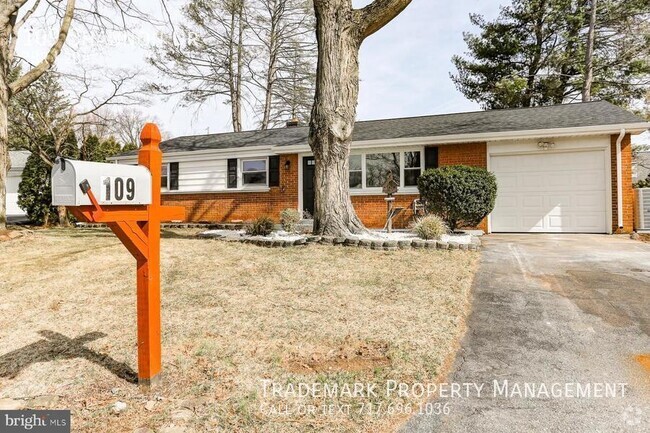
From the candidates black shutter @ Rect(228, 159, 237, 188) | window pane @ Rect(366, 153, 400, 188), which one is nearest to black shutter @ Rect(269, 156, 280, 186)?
black shutter @ Rect(228, 159, 237, 188)

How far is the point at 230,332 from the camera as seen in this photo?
333 centimetres

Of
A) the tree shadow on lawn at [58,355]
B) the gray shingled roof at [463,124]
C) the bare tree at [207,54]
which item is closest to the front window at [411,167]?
the gray shingled roof at [463,124]

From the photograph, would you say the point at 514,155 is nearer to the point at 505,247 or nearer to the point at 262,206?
the point at 505,247

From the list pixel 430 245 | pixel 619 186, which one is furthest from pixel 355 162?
pixel 619 186

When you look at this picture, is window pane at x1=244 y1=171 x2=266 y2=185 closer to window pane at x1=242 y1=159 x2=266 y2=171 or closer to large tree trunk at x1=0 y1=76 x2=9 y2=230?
window pane at x1=242 y1=159 x2=266 y2=171

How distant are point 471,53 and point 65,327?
21.6m

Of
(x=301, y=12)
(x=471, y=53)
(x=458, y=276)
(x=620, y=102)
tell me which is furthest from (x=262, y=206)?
(x=620, y=102)

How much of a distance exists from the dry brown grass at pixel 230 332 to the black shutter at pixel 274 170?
304 inches

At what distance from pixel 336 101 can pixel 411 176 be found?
477 centimetres

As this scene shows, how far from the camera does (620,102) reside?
1739cm

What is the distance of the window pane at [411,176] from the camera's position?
11750 millimetres

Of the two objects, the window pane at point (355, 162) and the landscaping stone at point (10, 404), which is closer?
the landscaping stone at point (10, 404)

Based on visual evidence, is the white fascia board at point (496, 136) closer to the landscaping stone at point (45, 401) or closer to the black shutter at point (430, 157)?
the black shutter at point (430, 157)

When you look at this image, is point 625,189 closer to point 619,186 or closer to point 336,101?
point 619,186
